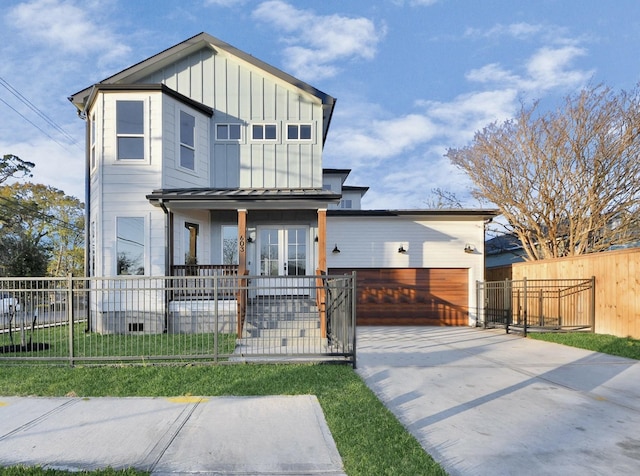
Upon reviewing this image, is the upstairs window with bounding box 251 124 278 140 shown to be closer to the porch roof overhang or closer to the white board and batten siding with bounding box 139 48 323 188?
the white board and batten siding with bounding box 139 48 323 188

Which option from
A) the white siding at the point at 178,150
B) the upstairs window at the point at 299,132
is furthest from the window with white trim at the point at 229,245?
the upstairs window at the point at 299,132

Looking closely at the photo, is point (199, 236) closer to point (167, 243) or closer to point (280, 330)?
point (167, 243)

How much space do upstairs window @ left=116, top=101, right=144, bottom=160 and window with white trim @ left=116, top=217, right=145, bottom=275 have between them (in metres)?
1.80

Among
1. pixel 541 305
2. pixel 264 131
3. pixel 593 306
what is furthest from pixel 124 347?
pixel 593 306

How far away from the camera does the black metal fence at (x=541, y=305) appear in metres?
10.5

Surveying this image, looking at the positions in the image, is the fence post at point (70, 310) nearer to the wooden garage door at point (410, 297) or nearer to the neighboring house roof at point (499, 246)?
the wooden garage door at point (410, 297)

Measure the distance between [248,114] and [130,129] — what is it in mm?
3437

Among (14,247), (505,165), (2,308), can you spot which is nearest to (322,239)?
(2,308)

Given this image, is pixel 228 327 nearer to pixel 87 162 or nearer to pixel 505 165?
pixel 87 162

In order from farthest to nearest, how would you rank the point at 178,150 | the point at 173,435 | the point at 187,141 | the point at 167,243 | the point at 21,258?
the point at 21,258 → the point at 187,141 → the point at 178,150 → the point at 167,243 → the point at 173,435

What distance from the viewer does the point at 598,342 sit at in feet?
29.0

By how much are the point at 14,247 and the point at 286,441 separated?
2593 cm

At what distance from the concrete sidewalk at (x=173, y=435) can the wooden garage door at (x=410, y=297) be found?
8.25 meters

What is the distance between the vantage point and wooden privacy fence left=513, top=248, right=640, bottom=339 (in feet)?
29.8
